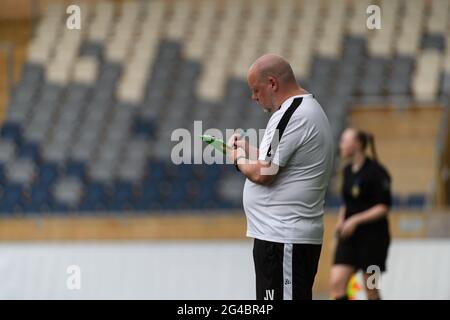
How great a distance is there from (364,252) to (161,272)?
3.05 m

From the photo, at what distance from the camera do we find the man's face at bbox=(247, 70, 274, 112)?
496 centimetres

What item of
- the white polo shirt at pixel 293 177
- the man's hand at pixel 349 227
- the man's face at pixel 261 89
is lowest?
the man's hand at pixel 349 227

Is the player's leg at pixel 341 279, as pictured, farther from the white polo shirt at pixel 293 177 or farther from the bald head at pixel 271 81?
the bald head at pixel 271 81

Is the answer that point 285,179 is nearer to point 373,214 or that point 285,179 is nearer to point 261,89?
point 261,89

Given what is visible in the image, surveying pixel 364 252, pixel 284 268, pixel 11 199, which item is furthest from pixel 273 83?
pixel 11 199

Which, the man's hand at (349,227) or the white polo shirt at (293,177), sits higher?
the white polo shirt at (293,177)

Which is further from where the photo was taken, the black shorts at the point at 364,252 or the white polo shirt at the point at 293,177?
the black shorts at the point at 364,252

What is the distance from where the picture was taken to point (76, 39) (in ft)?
65.6

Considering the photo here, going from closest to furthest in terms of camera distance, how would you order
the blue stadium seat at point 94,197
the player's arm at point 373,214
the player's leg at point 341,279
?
1. the player's arm at point 373,214
2. the player's leg at point 341,279
3. the blue stadium seat at point 94,197

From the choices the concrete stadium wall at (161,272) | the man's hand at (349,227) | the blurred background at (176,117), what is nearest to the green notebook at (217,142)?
the man's hand at (349,227)

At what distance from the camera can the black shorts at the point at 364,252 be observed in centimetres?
869

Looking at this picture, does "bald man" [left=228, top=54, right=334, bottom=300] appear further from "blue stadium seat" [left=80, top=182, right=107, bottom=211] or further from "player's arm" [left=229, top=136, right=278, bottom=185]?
"blue stadium seat" [left=80, top=182, right=107, bottom=211]

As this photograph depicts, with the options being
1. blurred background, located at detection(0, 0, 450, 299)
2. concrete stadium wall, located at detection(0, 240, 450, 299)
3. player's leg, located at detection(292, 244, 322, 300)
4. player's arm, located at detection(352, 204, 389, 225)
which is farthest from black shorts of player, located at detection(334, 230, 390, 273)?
player's leg, located at detection(292, 244, 322, 300)
